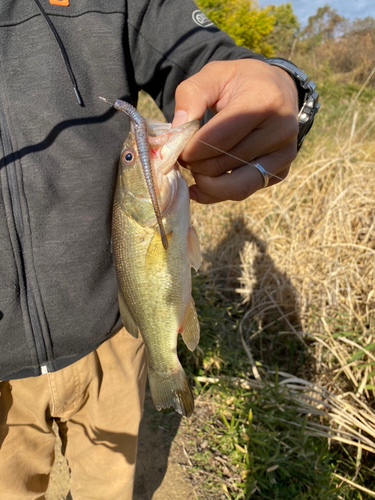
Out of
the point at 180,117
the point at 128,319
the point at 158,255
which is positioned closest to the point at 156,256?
the point at 158,255

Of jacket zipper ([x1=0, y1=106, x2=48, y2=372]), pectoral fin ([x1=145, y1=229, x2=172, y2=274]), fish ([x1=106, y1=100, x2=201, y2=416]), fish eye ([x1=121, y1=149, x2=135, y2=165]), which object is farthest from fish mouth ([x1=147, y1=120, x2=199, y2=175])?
jacket zipper ([x1=0, y1=106, x2=48, y2=372])

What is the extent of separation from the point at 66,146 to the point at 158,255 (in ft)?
1.72

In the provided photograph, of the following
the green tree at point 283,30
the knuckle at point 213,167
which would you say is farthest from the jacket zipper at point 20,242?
the green tree at point 283,30

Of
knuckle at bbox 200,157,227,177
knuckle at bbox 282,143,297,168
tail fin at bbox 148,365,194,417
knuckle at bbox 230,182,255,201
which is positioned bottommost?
tail fin at bbox 148,365,194,417

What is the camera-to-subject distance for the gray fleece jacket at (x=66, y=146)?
1.26 metres

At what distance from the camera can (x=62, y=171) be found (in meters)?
1.34

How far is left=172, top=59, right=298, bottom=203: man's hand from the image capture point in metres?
1.11

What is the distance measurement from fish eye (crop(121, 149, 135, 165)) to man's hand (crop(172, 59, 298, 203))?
0.17 metres

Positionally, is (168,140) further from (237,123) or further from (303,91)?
(303,91)

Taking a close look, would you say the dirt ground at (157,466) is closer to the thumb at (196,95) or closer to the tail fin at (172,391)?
the tail fin at (172,391)

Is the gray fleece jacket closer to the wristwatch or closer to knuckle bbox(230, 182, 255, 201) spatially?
the wristwatch

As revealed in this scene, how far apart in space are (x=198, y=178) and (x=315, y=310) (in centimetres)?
242

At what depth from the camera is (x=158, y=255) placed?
1.27m

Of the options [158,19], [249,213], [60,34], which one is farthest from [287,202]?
[60,34]
